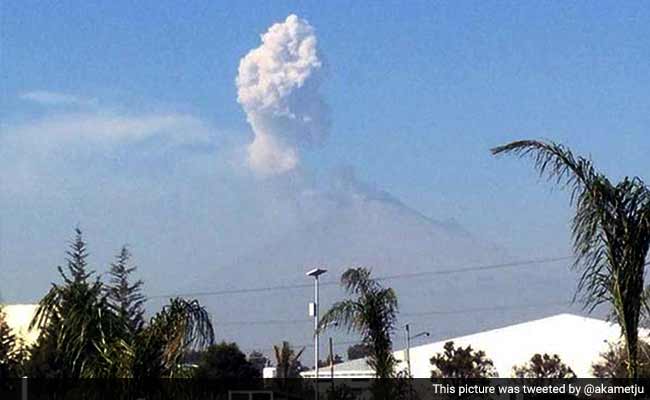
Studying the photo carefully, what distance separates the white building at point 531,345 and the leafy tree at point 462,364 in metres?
3.43

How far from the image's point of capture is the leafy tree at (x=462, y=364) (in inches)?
2019

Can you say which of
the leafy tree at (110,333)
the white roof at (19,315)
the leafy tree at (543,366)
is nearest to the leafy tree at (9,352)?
the white roof at (19,315)

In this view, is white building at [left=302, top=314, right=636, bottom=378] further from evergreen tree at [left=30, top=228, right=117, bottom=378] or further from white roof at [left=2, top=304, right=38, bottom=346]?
evergreen tree at [left=30, top=228, right=117, bottom=378]

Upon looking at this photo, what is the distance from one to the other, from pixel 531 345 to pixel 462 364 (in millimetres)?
13318

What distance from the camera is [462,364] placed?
52438 mm

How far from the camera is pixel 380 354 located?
2475cm

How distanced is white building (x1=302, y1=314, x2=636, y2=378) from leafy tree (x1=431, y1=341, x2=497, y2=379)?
3.43 meters

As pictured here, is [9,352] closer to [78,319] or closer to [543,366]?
[78,319]

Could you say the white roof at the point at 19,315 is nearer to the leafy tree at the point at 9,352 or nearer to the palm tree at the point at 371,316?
the leafy tree at the point at 9,352

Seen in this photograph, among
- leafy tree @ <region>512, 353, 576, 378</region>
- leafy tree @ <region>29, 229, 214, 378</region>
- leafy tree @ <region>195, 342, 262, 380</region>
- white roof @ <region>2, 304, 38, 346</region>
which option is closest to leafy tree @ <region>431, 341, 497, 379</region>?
leafy tree @ <region>512, 353, 576, 378</region>

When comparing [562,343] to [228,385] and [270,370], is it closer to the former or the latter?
[270,370]

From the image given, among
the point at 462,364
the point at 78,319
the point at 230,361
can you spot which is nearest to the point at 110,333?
the point at 78,319

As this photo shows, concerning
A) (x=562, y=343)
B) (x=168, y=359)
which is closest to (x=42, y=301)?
(x=168, y=359)

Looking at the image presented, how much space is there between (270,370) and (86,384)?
47794 mm
